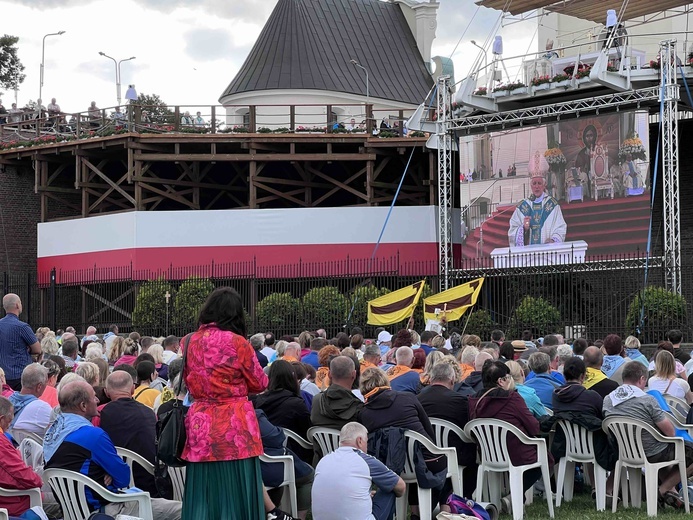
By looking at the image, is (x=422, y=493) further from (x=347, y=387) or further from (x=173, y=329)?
(x=173, y=329)

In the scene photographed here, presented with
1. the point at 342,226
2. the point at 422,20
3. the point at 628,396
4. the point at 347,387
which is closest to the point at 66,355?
the point at 347,387

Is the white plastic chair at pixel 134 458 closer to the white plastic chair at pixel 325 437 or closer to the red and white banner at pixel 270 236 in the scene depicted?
the white plastic chair at pixel 325 437

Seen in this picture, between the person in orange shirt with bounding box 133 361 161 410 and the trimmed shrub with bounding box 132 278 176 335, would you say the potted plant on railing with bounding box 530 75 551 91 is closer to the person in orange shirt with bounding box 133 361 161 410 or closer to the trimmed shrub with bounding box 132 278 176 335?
the trimmed shrub with bounding box 132 278 176 335

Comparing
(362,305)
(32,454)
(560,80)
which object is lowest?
(32,454)

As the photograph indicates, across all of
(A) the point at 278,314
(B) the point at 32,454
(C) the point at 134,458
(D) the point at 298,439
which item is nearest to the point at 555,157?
(A) the point at 278,314

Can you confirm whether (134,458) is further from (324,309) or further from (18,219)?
(18,219)

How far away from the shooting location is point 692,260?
27.1m

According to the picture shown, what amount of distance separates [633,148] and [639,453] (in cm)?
1782

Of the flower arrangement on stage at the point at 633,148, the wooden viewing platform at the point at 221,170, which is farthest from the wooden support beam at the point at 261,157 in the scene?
the flower arrangement on stage at the point at 633,148

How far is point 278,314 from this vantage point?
28.3 metres

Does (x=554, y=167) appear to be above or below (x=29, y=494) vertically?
above

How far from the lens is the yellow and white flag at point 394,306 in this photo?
24.8 meters

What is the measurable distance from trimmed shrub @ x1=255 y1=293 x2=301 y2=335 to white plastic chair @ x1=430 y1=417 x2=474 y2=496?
18858mm

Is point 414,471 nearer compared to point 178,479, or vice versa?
point 178,479
